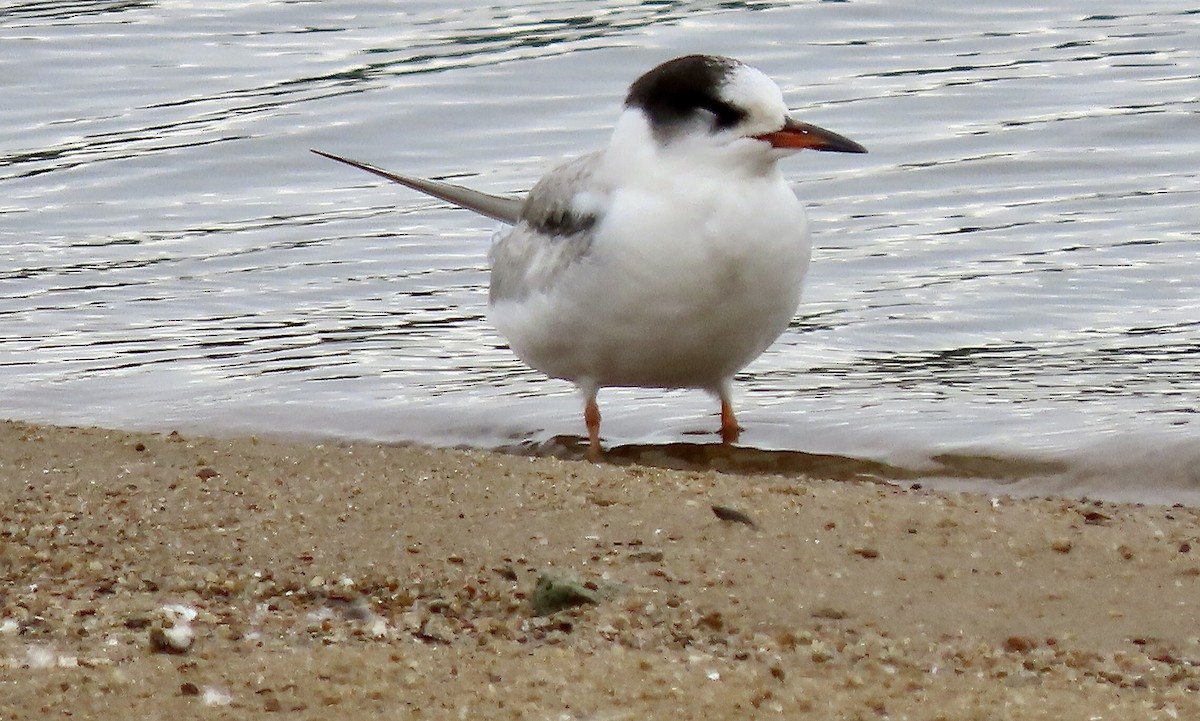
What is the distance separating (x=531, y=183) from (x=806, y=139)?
4.50 m

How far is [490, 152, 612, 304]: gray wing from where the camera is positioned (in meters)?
6.50

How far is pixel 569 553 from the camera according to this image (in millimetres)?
4828

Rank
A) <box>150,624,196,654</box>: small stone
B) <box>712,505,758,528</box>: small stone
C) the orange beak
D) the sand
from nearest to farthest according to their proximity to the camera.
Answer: the sand < <box>150,624,196,654</box>: small stone < <box>712,505,758,528</box>: small stone < the orange beak

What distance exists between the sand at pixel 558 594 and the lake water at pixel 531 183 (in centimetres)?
128

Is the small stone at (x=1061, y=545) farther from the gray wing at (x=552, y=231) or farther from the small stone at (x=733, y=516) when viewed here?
the gray wing at (x=552, y=231)

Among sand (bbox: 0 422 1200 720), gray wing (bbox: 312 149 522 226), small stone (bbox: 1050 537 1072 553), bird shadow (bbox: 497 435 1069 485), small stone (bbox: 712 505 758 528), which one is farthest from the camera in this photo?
gray wing (bbox: 312 149 522 226)

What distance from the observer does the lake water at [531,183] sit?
7.25 meters

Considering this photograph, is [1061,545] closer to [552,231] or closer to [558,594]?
[558,594]

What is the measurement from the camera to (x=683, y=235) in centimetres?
624

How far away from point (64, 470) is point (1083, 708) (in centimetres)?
324

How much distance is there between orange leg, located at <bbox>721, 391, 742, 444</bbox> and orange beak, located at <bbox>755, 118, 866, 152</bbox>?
1.00 m

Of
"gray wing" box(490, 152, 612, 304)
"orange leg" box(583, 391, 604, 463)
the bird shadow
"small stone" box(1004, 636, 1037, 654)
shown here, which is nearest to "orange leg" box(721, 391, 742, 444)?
the bird shadow

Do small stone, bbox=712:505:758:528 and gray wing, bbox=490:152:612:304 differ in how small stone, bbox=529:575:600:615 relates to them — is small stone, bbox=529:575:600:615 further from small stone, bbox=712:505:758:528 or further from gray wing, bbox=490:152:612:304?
gray wing, bbox=490:152:612:304

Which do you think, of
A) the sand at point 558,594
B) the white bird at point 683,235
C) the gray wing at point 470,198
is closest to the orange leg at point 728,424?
the white bird at point 683,235
